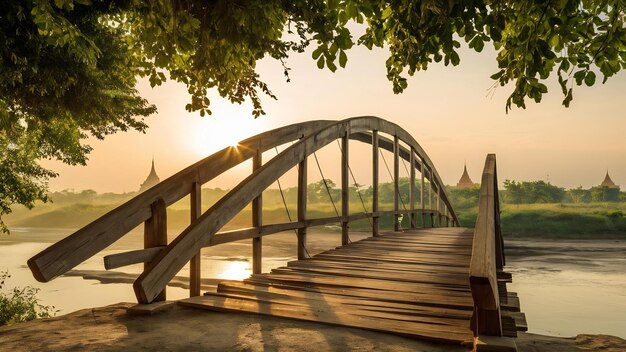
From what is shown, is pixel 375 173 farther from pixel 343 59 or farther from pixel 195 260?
pixel 195 260

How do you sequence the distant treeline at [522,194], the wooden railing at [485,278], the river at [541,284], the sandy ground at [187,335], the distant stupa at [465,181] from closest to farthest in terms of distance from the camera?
1. the wooden railing at [485,278]
2. the sandy ground at [187,335]
3. the river at [541,284]
4. the distant treeline at [522,194]
5. the distant stupa at [465,181]

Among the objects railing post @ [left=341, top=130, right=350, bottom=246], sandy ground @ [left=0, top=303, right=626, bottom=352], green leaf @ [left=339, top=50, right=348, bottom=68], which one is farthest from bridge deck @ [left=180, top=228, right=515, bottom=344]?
green leaf @ [left=339, top=50, right=348, bottom=68]

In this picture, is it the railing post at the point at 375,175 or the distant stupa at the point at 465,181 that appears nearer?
the railing post at the point at 375,175

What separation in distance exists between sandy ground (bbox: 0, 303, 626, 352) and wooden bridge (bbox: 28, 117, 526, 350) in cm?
16

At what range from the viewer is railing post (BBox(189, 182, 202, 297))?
455 centimetres

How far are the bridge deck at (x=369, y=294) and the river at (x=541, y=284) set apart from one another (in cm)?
1968

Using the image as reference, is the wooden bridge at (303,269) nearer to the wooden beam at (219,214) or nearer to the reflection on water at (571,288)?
the wooden beam at (219,214)

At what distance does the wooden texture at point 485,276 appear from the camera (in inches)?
90.6

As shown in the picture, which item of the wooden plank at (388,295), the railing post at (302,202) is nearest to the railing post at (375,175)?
the railing post at (302,202)

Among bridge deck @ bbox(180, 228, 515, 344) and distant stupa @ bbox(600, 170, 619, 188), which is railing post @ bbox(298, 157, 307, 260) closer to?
bridge deck @ bbox(180, 228, 515, 344)

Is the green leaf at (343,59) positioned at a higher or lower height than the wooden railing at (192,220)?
higher

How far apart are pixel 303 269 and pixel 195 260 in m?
1.52

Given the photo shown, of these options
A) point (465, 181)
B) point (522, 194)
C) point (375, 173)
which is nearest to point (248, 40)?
point (375, 173)

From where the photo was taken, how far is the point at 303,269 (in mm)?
5664
